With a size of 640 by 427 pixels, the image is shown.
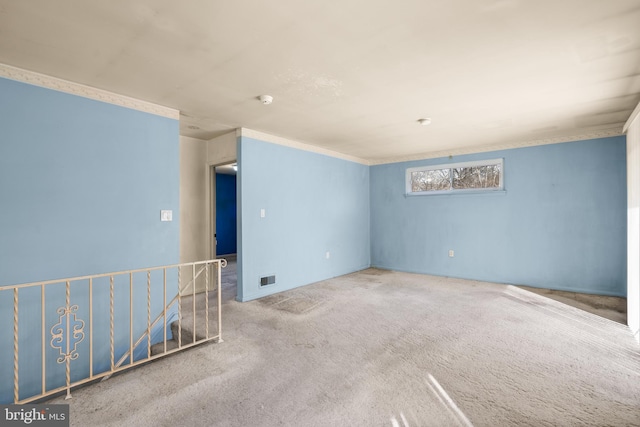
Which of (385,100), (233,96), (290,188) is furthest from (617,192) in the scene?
(233,96)

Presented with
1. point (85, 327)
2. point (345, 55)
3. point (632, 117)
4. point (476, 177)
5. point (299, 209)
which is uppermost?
point (345, 55)

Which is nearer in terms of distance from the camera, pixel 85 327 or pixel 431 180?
pixel 85 327

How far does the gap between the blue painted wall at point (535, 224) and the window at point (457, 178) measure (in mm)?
126

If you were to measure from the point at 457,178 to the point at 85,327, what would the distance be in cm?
606

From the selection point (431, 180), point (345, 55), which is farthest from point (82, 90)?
point (431, 180)

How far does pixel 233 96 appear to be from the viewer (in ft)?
10.3

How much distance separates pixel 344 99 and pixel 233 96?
1.17m

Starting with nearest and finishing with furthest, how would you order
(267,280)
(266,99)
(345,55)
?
(345,55)
(266,99)
(267,280)

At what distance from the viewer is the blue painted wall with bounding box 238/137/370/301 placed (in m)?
4.41

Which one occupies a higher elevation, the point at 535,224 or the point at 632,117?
the point at 632,117

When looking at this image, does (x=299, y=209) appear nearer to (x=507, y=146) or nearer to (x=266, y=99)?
(x=266, y=99)

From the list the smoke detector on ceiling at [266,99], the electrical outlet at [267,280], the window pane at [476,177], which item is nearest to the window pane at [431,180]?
the window pane at [476,177]

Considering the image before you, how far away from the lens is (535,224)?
5055 millimetres

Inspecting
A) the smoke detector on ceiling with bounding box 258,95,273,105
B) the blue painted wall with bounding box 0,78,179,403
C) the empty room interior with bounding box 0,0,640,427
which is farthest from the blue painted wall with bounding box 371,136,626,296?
the blue painted wall with bounding box 0,78,179,403
